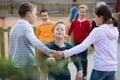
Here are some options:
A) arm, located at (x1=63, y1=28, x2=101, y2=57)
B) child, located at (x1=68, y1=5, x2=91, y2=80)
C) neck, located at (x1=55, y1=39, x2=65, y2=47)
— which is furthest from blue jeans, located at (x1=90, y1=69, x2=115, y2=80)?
child, located at (x1=68, y1=5, x2=91, y2=80)

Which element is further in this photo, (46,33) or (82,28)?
(82,28)

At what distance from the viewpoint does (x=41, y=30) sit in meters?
6.44

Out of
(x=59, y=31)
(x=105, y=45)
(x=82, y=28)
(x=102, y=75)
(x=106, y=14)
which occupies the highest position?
(x=106, y=14)

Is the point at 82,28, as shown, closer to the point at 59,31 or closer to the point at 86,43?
the point at 59,31

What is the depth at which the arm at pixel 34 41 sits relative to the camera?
3.39m

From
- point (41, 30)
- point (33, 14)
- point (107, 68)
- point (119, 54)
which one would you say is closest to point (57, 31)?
point (33, 14)

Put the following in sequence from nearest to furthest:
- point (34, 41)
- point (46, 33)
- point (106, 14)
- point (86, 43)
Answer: point (34, 41)
point (86, 43)
point (106, 14)
point (46, 33)

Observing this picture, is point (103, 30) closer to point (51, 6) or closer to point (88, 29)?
point (88, 29)

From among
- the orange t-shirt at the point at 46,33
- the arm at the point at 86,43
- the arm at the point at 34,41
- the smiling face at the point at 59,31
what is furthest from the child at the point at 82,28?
the arm at the point at 34,41

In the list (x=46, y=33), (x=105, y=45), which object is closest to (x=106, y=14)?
(x=105, y=45)

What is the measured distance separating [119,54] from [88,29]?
308 centimetres

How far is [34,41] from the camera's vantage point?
3.49 m

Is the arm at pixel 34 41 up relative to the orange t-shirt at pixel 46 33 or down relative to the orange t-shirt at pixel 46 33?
up

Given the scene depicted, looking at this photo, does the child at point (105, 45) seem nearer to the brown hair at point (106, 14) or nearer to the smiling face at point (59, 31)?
the brown hair at point (106, 14)
